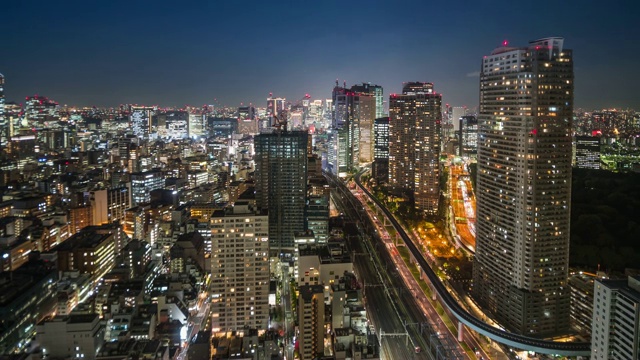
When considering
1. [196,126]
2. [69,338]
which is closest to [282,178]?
[69,338]

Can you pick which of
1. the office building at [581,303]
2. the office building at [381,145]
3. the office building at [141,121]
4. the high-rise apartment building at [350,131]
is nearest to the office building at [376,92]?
the high-rise apartment building at [350,131]

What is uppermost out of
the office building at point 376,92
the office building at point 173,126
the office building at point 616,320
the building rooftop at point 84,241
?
the office building at point 376,92

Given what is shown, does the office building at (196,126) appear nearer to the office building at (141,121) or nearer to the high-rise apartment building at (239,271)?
the office building at (141,121)

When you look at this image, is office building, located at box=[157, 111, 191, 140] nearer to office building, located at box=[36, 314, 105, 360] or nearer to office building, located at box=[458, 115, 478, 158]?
office building, located at box=[458, 115, 478, 158]

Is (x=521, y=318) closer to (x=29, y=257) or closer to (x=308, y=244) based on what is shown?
(x=308, y=244)

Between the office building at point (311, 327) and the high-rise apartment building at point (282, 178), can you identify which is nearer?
the office building at point (311, 327)

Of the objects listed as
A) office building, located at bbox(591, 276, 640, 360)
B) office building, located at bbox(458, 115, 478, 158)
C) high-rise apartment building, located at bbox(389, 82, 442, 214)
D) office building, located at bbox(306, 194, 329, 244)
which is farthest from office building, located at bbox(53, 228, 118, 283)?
office building, located at bbox(458, 115, 478, 158)
